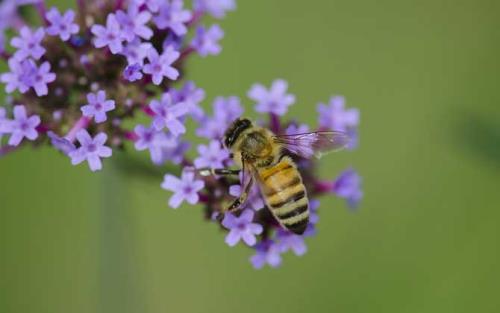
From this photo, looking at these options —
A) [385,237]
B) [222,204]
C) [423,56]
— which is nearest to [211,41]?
[222,204]

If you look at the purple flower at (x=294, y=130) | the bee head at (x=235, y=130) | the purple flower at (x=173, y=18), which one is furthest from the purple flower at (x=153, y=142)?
the purple flower at (x=294, y=130)

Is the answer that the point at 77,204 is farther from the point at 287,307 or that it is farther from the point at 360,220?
the point at 360,220

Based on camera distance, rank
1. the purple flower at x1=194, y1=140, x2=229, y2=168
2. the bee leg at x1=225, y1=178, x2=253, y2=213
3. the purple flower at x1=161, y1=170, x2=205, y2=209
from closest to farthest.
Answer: the bee leg at x1=225, y1=178, x2=253, y2=213, the purple flower at x1=161, y1=170, x2=205, y2=209, the purple flower at x1=194, y1=140, x2=229, y2=168

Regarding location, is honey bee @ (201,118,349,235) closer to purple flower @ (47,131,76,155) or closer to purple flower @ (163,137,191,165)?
purple flower @ (163,137,191,165)

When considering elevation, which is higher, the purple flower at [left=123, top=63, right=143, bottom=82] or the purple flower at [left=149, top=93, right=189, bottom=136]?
the purple flower at [left=123, top=63, right=143, bottom=82]

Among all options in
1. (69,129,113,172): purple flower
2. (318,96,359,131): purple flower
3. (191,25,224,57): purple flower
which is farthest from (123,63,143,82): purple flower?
(318,96,359,131): purple flower

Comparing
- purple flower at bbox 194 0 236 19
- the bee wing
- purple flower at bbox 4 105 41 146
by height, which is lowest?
the bee wing

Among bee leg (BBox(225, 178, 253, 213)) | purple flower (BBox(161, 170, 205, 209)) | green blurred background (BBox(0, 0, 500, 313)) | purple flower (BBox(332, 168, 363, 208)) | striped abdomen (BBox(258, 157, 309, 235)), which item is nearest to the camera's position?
striped abdomen (BBox(258, 157, 309, 235))
